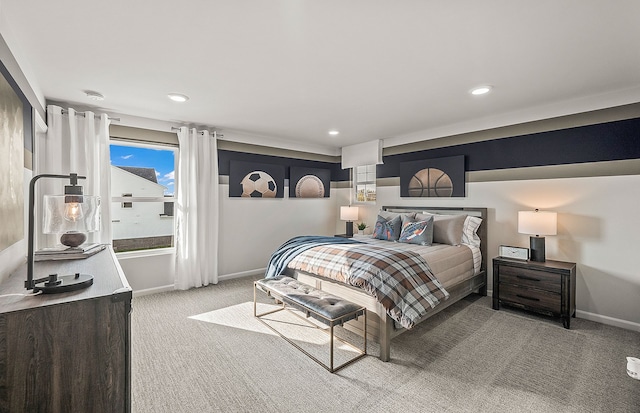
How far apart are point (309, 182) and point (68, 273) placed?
4.62m

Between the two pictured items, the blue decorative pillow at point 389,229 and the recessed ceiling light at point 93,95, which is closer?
the recessed ceiling light at point 93,95

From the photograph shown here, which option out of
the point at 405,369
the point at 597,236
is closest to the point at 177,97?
the point at 405,369

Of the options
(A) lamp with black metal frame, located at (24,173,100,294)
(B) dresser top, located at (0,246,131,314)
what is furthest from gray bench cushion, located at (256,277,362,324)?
(A) lamp with black metal frame, located at (24,173,100,294)

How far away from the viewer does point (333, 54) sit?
90.2 inches

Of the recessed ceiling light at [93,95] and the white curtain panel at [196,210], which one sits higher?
the recessed ceiling light at [93,95]

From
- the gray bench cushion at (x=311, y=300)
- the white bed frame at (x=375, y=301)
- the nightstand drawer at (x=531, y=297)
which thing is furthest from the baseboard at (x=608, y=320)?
the gray bench cushion at (x=311, y=300)

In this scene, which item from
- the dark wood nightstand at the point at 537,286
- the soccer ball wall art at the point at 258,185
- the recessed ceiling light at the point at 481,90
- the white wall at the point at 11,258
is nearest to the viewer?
the white wall at the point at 11,258

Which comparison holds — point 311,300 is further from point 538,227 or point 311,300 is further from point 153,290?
point 153,290

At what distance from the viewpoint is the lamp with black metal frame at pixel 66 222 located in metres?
1.26

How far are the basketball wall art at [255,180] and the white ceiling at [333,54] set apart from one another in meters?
1.33

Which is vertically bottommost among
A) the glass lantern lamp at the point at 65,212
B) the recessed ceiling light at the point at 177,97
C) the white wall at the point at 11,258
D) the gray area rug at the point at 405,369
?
the gray area rug at the point at 405,369

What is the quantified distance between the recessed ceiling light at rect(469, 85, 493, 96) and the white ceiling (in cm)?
8

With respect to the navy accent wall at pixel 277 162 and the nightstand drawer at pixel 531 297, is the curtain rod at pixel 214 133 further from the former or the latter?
the nightstand drawer at pixel 531 297

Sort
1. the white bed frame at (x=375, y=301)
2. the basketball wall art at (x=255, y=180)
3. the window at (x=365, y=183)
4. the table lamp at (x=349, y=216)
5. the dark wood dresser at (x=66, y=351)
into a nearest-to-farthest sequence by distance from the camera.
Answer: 1. the dark wood dresser at (x=66, y=351)
2. the white bed frame at (x=375, y=301)
3. the basketball wall art at (x=255, y=180)
4. the table lamp at (x=349, y=216)
5. the window at (x=365, y=183)
